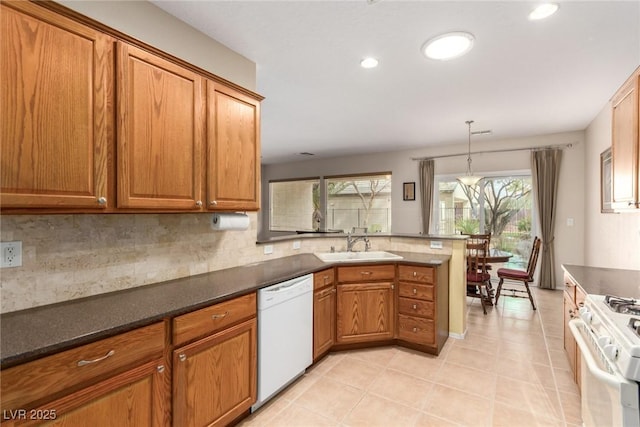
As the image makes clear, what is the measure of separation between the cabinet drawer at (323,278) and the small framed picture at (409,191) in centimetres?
397

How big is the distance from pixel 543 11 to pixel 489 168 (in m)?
3.96

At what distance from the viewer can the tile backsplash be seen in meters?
1.38

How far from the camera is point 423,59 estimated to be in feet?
8.00

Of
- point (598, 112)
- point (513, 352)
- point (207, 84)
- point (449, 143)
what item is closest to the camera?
point (207, 84)

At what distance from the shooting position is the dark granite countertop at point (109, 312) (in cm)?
103

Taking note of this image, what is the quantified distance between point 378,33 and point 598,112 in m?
3.59

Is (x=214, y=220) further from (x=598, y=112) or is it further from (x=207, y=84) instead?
(x=598, y=112)

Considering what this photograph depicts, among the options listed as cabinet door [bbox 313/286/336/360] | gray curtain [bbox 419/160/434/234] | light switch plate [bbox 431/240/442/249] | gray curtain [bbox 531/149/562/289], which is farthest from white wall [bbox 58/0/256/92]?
gray curtain [bbox 531/149/562/289]

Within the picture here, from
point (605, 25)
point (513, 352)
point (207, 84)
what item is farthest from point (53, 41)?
point (513, 352)

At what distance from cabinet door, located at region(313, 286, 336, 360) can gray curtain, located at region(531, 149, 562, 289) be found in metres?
4.24

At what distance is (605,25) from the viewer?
1981mm

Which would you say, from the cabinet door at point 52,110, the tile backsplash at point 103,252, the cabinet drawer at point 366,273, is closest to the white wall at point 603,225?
the cabinet drawer at point 366,273

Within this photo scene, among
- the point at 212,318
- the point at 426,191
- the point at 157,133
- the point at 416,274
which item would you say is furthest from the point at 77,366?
the point at 426,191

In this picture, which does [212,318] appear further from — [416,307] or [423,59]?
[423,59]
